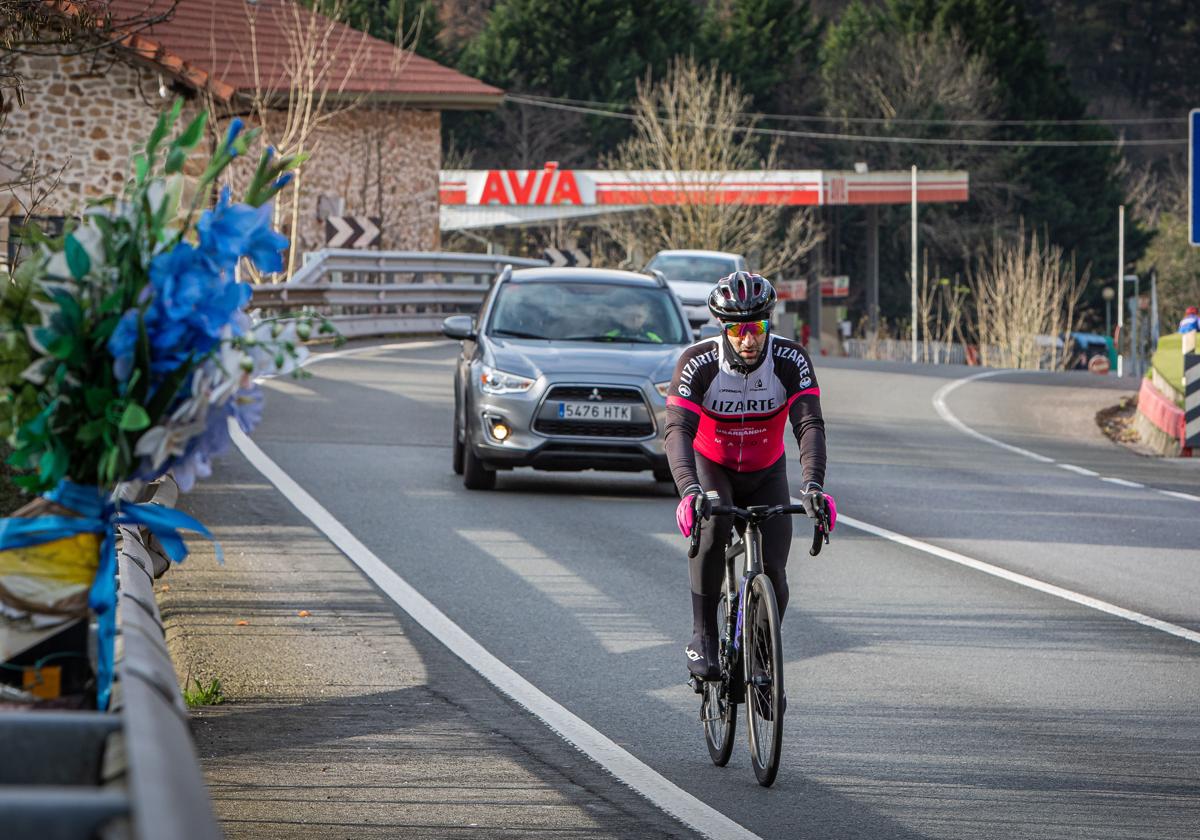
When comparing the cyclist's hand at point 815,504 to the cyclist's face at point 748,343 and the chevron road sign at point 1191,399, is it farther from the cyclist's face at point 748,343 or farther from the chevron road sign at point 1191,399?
the chevron road sign at point 1191,399

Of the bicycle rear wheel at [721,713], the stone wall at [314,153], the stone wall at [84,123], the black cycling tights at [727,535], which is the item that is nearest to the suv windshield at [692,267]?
the stone wall at [314,153]

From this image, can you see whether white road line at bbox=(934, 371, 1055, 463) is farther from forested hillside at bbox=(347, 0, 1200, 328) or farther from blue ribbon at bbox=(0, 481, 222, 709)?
forested hillside at bbox=(347, 0, 1200, 328)

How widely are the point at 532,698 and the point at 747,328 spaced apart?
1920 millimetres

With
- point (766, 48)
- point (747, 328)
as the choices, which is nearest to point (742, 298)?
point (747, 328)

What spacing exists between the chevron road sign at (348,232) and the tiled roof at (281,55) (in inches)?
141

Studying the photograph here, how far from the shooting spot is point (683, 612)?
10.6 metres

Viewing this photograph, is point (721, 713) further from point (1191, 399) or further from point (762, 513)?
point (1191, 399)

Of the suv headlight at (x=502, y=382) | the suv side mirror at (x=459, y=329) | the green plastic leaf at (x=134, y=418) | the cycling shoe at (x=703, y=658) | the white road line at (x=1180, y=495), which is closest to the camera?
the green plastic leaf at (x=134, y=418)

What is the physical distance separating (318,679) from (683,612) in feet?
8.43

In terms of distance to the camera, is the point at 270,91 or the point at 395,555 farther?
the point at 270,91

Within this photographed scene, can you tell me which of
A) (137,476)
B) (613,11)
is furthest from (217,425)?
(613,11)

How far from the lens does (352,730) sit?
7707 mm

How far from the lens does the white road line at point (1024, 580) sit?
34.4 ft

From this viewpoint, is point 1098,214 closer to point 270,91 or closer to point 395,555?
point 270,91
